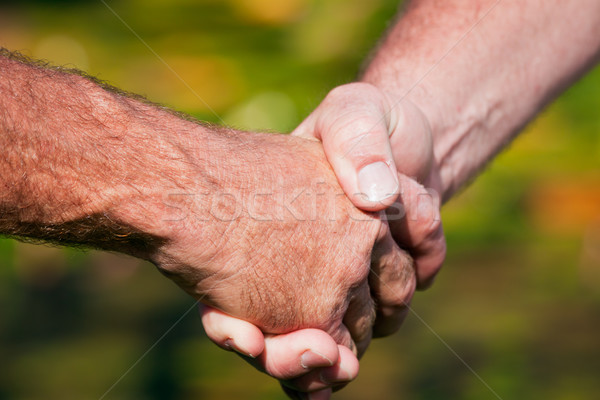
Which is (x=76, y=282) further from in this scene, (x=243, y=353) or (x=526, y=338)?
(x=243, y=353)

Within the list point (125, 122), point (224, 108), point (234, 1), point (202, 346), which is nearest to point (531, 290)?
point (202, 346)

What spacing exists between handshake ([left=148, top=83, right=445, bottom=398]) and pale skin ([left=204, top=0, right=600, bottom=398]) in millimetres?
75

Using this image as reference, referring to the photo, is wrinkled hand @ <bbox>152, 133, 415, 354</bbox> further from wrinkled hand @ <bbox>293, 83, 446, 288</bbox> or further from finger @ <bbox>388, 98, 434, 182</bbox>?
finger @ <bbox>388, 98, 434, 182</bbox>

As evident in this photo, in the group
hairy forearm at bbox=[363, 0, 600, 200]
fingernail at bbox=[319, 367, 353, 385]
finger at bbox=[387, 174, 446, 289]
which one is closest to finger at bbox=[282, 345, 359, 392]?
fingernail at bbox=[319, 367, 353, 385]

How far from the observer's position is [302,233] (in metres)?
1.83

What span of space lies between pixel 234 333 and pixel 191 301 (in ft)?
10.7

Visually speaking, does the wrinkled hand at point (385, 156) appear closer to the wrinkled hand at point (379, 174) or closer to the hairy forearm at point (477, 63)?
the wrinkled hand at point (379, 174)

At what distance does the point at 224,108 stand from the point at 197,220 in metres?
5.00

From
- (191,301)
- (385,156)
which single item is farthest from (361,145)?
(191,301)

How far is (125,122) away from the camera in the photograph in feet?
5.43

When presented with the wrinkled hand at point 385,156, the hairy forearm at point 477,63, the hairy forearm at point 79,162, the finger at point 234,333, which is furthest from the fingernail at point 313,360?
the hairy forearm at point 477,63

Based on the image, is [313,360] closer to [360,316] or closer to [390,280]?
[360,316]

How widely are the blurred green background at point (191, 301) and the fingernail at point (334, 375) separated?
45.5 inches

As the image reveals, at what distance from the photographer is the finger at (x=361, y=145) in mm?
1819
